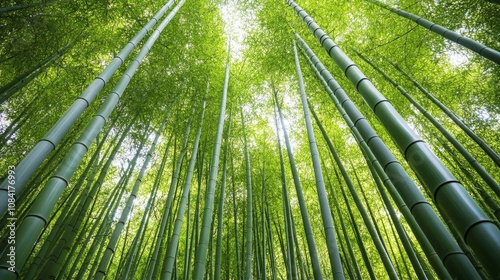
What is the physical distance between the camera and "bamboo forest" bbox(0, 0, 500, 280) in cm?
282

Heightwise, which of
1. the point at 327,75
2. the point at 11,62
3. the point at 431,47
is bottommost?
the point at 327,75

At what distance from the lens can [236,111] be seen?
18.8 feet

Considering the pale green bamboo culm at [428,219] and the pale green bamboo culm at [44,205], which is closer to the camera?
the pale green bamboo culm at [428,219]

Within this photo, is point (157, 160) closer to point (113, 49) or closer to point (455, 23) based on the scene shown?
point (113, 49)

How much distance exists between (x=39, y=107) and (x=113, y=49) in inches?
66.3

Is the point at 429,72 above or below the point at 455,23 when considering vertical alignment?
above

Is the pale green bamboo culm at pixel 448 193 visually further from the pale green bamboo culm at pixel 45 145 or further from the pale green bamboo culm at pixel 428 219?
A: the pale green bamboo culm at pixel 45 145

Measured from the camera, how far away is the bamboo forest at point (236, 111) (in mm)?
2822

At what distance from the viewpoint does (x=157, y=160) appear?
20.0 feet

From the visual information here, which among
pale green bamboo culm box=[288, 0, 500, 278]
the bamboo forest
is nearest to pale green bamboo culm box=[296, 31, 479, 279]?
pale green bamboo culm box=[288, 0, 500, 278]

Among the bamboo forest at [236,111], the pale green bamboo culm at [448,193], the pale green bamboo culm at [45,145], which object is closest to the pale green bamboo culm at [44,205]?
the pale green bamboo culm at [45,145]

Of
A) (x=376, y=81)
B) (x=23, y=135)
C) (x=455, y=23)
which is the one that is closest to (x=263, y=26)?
(x=376, y=81)

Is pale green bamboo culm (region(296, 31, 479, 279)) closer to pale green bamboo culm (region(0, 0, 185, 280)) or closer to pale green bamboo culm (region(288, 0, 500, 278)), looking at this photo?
pale green bamboo culm (region(288, 0, 500, 278))

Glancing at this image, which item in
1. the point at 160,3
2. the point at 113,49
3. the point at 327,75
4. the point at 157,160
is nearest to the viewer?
the point at 327,75
